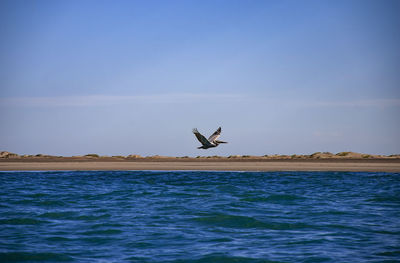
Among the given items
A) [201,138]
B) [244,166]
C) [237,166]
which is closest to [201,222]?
[201,138]

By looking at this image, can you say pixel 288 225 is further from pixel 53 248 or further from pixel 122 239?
pixel 53 248

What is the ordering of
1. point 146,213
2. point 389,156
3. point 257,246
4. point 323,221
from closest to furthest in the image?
point 257,246 → point 323,221 → point 146,213 → point 389,156

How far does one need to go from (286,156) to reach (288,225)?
115 feet

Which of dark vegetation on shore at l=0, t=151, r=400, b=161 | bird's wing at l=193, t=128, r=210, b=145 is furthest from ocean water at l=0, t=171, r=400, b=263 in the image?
dark vegetation on shore at l=0, t=151, r=400, b=161

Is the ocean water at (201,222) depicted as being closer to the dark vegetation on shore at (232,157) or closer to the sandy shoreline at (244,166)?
the sandy shoreline at (244,166)

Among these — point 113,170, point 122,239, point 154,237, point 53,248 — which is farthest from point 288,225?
point 113,170

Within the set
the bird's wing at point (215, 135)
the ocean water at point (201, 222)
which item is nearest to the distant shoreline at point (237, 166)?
the bird's wing at point (215, 135)

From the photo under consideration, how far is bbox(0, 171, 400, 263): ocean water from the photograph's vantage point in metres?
9.48

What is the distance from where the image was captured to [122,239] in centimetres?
1077

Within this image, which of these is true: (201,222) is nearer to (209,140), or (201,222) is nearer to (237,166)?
(209,140)

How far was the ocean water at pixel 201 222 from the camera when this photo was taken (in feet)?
31.1

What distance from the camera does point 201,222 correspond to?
42.4 ft

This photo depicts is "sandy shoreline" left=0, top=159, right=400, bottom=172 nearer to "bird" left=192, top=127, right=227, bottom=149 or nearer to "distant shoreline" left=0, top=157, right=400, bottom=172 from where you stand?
"distant shoreline" left=0, top=157, right=400, bottom=172

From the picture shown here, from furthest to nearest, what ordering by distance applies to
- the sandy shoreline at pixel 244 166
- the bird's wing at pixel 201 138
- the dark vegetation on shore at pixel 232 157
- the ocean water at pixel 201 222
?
the dark vegetation on shore at pixel 232 157
the sandy shoreline at pixel 244 166
the bird's wing at pixel 201 138
the ocean water at pixel 201 222
